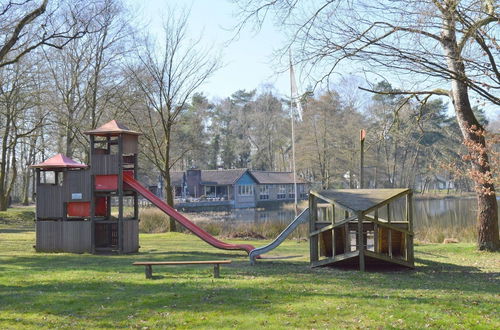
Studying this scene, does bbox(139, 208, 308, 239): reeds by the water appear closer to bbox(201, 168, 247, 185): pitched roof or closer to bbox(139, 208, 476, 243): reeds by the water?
bbox(139, 208, 476, 243): reeds by the water

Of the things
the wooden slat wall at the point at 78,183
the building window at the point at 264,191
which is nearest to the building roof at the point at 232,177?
the building window at the point at 264,191

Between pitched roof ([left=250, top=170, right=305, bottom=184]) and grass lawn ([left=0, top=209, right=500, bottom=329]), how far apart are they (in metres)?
51.9

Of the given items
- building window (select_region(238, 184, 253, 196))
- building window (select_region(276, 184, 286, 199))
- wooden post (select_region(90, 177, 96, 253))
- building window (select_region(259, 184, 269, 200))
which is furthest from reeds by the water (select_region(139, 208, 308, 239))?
building window (select_region(276, 184, 286, 199))

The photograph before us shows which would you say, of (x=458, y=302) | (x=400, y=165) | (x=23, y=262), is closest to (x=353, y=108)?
(x=400, y=165)

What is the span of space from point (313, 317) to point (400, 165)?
6330cm

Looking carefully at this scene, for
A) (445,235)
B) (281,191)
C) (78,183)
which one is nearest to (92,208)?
(78,183)

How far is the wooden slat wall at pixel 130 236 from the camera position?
684 inches

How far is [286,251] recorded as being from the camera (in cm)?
1784

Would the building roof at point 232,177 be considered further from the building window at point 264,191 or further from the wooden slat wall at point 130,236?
the wooden slat wall at point 130,236

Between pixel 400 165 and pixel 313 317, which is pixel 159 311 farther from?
pixel 400 165

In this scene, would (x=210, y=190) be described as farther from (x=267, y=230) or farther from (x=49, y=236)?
(x=49, y=236)

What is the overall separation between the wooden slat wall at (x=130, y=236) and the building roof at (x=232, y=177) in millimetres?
44687

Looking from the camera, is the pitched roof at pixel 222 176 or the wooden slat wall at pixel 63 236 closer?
the wooden slat wall at pixel 63 236

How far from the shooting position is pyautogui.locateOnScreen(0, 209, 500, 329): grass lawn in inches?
272
